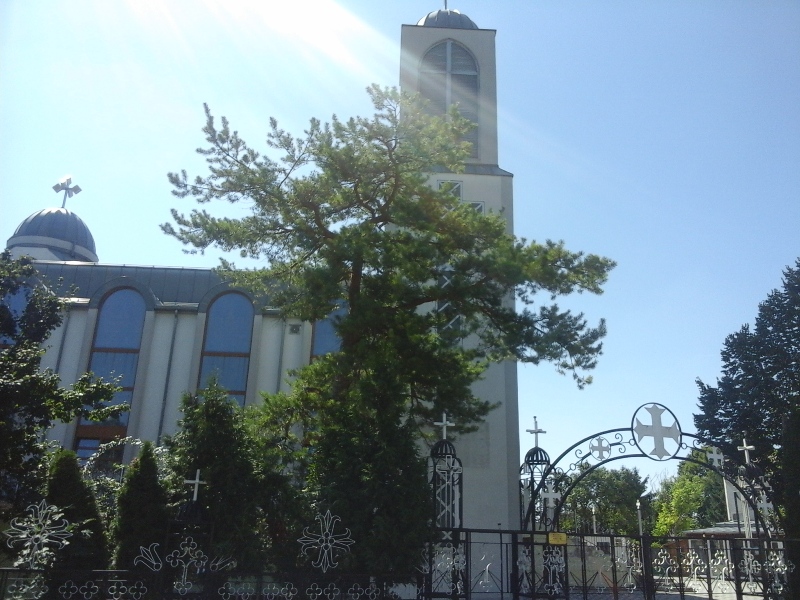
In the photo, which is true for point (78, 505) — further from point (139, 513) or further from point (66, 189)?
point (66, 189)

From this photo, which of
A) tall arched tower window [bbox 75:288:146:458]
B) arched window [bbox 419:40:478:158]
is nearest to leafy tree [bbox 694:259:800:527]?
arched window [bbox 419:40:478:158]

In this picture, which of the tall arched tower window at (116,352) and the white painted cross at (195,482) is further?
the tall arched tower window at (116,352)

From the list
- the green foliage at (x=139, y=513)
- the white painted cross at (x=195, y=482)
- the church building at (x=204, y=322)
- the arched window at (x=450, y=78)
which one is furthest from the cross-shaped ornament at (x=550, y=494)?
the arched window at (x=450, y=78)

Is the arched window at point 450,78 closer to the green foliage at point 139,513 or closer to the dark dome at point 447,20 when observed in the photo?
the dark dome at point 447,20

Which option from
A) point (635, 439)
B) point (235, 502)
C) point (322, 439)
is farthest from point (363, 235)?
point (635, 439)

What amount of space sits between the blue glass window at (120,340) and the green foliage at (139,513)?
550 inches

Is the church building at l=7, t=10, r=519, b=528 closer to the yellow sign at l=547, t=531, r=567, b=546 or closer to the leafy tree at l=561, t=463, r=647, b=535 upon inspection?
the yellow sign at l=547, t=531, r=567, b=546

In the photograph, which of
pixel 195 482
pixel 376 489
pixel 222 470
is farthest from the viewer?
pixel 222 470

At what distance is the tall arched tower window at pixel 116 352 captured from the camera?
23141 mm

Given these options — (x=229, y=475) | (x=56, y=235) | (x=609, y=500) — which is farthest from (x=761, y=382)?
(x=56, y=235)

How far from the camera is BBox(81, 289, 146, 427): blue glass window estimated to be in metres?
23.7

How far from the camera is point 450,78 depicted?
2198cm

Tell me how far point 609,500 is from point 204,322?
22.8m

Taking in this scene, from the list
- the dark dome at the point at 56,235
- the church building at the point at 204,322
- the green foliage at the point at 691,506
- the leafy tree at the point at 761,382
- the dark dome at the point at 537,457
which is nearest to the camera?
the dark dome at the point at 537,457
